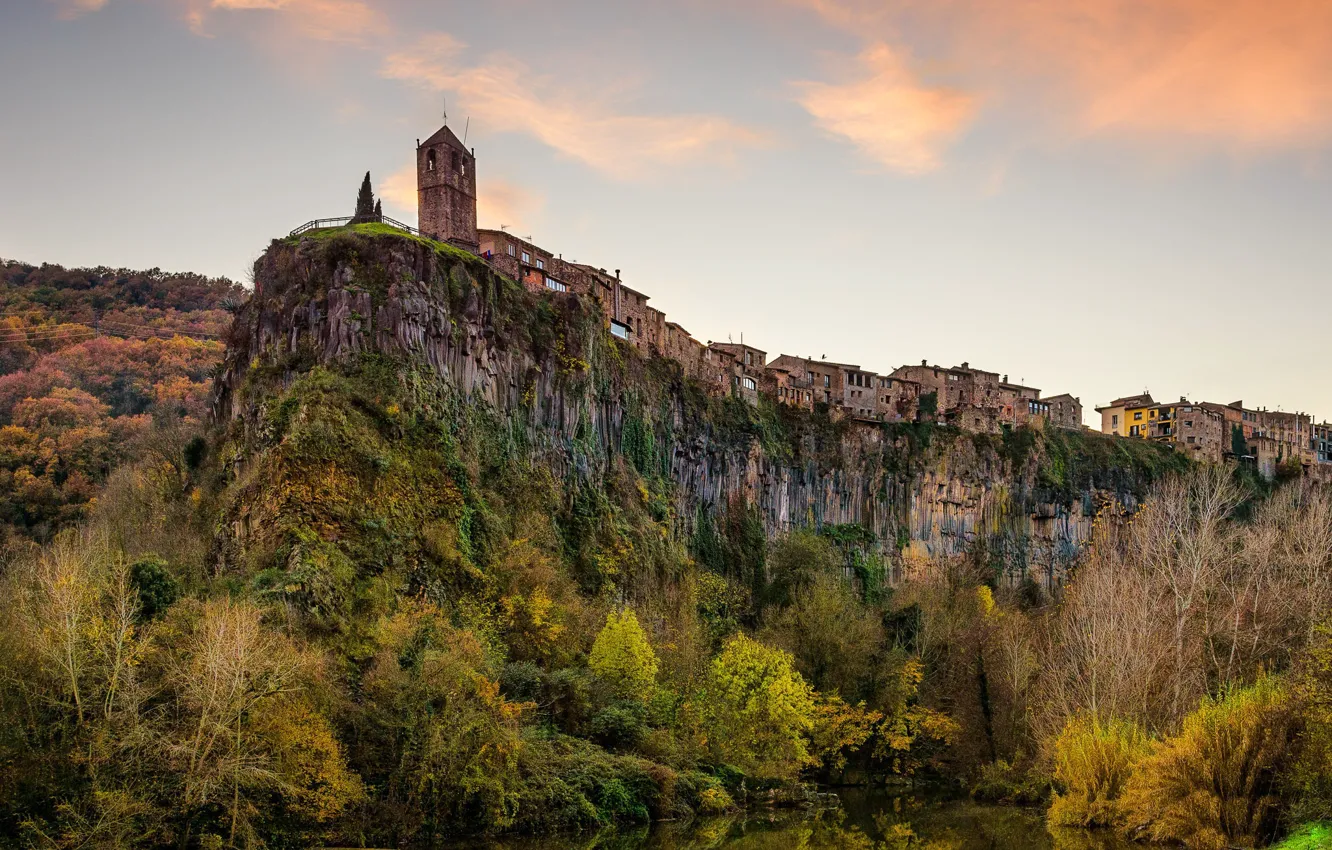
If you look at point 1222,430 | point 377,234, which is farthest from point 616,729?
point 1222,430

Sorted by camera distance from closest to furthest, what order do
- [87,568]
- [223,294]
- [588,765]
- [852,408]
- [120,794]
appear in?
[120,794] < [87,568] < [588,765] < [223,294] < [852,408]

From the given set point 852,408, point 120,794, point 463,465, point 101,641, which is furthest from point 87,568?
point 852,408

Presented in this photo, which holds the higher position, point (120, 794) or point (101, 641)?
point (101, 641)

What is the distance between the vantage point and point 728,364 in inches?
4348

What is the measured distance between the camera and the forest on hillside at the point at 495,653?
3609cm

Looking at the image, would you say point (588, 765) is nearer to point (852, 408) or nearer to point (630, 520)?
point (630, 520)

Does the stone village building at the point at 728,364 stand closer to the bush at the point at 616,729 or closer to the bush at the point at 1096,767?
the bush at the point at 616,729

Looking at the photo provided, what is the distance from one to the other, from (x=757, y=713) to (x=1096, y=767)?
19094 mm

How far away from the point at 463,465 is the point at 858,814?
28349mm

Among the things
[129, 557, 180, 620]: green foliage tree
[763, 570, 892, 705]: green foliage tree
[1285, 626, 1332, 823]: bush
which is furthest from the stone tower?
[1285, 626, 1332, 823]: bush

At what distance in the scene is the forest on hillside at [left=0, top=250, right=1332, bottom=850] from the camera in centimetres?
3609

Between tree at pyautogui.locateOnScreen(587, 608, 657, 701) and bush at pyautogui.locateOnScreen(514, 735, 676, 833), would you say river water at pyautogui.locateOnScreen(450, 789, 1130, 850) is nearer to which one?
bush at pyautogui.locateOnScreen(514, 735, 676, 833)

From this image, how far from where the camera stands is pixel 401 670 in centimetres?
4522

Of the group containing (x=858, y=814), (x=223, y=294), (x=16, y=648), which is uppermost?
(x=223, y=294)
